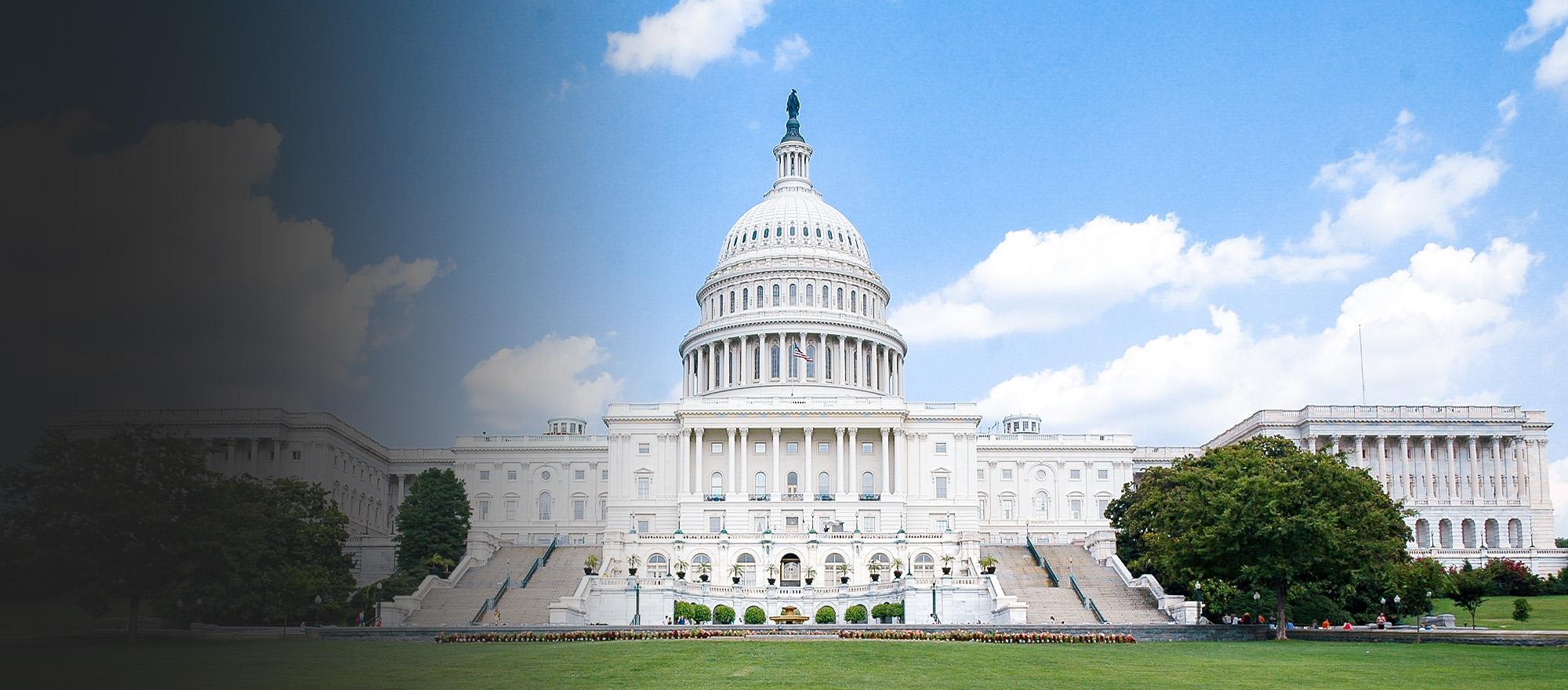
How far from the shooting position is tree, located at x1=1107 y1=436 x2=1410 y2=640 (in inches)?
2328

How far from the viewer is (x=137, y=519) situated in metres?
18.0

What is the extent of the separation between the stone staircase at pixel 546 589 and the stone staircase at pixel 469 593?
1.11 metres

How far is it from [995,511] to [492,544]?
49812 mm

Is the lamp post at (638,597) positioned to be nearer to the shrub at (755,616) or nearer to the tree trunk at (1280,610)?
the shrub at (755,616)

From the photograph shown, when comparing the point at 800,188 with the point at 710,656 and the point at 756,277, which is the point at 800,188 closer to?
the point at 756,277

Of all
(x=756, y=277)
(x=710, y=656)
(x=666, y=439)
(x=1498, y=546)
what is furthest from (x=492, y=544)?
(x=1498, y=546)

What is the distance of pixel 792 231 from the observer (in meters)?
138

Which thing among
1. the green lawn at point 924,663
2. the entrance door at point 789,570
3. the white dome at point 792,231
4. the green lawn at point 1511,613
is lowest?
the green lawn at point 1511,613

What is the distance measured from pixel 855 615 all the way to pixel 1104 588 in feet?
57.0

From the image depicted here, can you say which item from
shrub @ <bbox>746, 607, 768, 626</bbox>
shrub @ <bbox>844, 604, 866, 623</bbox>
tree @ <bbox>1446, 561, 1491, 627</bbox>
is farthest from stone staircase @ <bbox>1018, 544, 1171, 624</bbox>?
shrub @ <bbox>746, 607, 768, 626</bbox>

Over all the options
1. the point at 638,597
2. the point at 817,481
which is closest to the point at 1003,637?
the point at 638,597

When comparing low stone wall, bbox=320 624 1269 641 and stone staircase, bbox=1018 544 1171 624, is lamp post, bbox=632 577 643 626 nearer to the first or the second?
low stone wall, bbox=320 624 1269 641

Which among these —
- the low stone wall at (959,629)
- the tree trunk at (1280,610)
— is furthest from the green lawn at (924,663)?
the tree trunk at (1280,610)

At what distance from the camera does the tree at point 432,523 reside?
3718 inches
